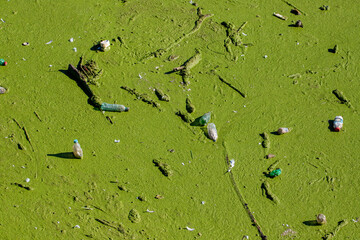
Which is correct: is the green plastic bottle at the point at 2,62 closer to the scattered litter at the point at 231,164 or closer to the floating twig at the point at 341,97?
the scattered litter at the point at 231,164

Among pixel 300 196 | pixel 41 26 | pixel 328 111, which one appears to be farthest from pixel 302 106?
pixel 41 26

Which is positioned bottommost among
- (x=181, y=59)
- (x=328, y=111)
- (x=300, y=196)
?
(x=300, y=196)

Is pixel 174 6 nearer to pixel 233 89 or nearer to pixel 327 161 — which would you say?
pixel 233 89

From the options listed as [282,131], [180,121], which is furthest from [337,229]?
[180,121]

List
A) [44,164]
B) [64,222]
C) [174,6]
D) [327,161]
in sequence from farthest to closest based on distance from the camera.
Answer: [174,6] < [327,161] < [44,164] < [64,222]

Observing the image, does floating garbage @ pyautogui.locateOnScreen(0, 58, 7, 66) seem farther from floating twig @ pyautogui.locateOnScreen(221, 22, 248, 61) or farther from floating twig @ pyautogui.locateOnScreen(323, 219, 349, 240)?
floating twig @ pyautogui.locateOnScreen(323, 219, 349, 240)

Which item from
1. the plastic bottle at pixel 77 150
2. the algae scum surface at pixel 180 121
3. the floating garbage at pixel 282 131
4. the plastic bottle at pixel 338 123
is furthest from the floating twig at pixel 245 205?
the plastic bottle at pixel 77 150
